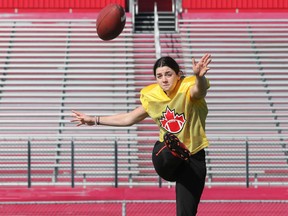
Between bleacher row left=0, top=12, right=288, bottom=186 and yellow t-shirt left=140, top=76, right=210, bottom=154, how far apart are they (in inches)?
232

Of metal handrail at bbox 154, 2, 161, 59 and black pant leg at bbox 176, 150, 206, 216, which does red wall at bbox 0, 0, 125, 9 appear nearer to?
metal handrail at bbox 154, 2, 161, 59

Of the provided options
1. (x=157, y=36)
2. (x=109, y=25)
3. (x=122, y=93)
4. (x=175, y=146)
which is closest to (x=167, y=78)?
(x=175, y=146)

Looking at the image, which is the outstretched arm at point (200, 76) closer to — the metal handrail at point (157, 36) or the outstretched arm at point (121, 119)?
the outstretched arm at point (121, 119)

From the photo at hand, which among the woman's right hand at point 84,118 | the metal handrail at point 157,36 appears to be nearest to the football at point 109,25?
the woman's right hand at point 84,118

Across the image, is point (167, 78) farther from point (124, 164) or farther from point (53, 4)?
point (53, 4)

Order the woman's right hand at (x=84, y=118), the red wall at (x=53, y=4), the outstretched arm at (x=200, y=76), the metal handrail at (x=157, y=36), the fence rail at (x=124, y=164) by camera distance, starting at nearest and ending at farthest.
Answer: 1. the outstretched arm at (x=200, y=76)
2. the woman's right hand at (x=84, y=118)
3. the fence rail at (x=124, y=164)
4. the metal handrail at (x=157, y=36)
5. the red wall at (x=53, y=4)

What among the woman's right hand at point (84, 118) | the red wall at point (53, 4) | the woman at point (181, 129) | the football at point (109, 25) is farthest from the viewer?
the red wall at point (53, 4)

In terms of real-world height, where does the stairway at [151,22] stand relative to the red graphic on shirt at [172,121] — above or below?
above

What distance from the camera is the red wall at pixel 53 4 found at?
16.6m

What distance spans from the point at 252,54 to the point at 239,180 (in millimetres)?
4376

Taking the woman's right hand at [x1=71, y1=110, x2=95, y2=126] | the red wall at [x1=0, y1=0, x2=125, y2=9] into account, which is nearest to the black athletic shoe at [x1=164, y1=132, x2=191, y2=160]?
the woman's right hand at [x1=71, y1=110, x2=95, y2=126]

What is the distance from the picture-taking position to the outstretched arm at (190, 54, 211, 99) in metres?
4.52

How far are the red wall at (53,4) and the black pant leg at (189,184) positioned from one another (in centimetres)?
1198

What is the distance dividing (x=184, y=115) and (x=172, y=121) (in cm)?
9
